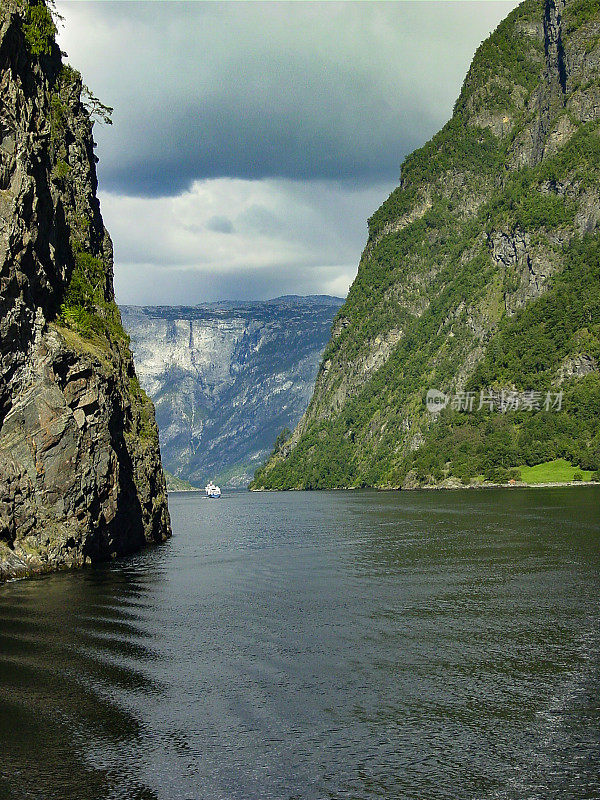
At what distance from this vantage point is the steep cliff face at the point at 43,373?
184ft

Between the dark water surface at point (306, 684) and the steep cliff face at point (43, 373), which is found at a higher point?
the steep cliff face at point (43, 373)

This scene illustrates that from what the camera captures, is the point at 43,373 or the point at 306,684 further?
the point at 43,373

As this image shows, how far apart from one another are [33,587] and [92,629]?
1410cm

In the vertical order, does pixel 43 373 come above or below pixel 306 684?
above

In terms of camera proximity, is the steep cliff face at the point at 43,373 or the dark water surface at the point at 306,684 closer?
the dark water surface at the point at 306,684

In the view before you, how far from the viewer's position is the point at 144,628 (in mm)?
41438

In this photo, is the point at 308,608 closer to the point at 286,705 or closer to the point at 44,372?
the point at 286,705

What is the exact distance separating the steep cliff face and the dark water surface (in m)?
4.65

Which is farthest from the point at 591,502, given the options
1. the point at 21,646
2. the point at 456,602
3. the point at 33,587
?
the point at 21,646

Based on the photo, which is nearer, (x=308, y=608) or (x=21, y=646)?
(x=21, y=646)

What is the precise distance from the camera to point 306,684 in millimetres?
30734

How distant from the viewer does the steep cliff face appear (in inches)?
2206

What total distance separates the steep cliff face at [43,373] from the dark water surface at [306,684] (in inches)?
183

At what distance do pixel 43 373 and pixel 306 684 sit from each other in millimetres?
36259
